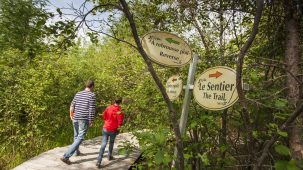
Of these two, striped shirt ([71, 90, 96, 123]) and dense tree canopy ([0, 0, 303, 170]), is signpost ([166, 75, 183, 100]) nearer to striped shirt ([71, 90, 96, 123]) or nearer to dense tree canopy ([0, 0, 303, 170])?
dense tree canopy ([0, 0, 303, 170])

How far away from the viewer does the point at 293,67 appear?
328 cm

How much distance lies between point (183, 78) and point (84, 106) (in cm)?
286

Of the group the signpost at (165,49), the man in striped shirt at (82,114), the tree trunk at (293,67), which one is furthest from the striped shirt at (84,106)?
the tree trunk at (293,67)

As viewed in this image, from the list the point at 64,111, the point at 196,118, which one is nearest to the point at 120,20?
the point at 196,118

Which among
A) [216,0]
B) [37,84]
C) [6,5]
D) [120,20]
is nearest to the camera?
[216,0]

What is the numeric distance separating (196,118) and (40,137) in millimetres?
5641

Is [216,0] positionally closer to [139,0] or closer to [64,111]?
[139,0]

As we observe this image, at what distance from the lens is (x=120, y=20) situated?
5.88 metres

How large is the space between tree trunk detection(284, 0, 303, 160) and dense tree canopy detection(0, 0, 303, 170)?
0.01 metres

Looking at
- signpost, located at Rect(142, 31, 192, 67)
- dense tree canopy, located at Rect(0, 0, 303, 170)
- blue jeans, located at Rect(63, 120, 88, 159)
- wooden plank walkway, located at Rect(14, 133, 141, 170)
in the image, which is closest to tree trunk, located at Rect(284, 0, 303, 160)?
dense tree canopy, located at Rect(0, 0, 303, 170)

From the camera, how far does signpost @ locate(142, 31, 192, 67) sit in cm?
271

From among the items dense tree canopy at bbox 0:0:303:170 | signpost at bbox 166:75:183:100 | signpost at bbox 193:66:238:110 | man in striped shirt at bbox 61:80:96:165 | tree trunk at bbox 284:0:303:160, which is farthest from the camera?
man in striped shirt at bbox 61:80:96:165

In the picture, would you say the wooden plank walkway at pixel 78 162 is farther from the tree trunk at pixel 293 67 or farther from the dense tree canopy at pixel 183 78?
the tree trunk at pixel 293 67

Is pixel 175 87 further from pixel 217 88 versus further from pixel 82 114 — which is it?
pixel 82 114
